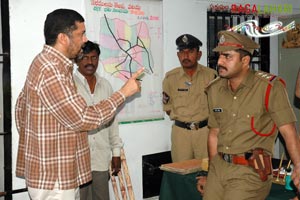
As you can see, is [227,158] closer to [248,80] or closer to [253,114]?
[253,114]

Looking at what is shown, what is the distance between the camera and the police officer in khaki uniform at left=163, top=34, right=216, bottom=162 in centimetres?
451

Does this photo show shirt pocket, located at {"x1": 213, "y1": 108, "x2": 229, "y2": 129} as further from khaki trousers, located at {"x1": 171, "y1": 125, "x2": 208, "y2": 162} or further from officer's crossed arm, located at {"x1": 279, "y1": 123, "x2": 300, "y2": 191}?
khaki trousers, located at {"x1": 171, "y1": 125, "x2": 208, "y2": 162}

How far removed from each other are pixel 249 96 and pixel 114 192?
2.17 m

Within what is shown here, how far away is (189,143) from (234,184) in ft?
6.19

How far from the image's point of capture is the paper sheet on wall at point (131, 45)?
171 inches

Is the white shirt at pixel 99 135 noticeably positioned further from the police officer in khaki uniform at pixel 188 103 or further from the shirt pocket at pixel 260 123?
the shirt pocket at pixel 260 123

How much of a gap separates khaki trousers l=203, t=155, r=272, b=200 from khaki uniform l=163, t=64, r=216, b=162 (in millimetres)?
1690

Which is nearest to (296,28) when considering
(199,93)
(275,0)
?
(275,0)

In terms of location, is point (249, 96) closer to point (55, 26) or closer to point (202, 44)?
point (55, 26)

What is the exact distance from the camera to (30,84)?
219 centimetres

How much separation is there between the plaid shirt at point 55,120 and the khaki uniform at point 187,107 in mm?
2352

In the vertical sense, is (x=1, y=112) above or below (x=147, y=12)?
below

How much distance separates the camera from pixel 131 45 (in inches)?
181

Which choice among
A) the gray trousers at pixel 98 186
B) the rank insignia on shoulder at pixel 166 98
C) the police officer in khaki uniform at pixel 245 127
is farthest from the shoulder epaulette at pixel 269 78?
the rank insignia on shoulder at pixel 166 98
